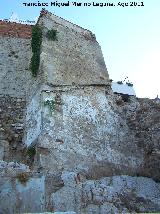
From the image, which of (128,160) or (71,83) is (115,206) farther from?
(71,83)

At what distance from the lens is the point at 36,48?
15227mm

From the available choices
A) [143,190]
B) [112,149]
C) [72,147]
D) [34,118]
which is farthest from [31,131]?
[143,190]

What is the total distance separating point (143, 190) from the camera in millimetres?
11773

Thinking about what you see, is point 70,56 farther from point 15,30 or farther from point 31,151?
point 31,151

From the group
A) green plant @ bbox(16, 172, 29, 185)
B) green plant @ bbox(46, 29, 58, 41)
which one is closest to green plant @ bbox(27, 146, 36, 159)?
green plant @ bbox(16, 172, 29, 185)

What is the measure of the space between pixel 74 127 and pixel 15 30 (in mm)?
6194

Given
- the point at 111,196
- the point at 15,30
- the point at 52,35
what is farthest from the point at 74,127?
the point at 15,30

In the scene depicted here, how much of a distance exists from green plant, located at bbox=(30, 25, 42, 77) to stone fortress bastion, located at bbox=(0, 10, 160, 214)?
199 millimetres

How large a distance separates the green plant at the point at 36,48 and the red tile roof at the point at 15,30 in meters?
1.24

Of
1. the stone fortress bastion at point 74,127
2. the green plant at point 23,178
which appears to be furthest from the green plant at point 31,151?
the green plant at point 23,178

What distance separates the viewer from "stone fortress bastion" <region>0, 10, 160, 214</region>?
9953 mm

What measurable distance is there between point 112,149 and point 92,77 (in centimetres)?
315

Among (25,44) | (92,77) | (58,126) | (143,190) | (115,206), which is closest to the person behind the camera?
(115,206)

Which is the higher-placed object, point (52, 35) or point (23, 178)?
point (52, 35)
